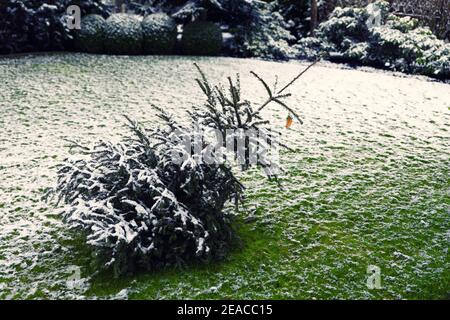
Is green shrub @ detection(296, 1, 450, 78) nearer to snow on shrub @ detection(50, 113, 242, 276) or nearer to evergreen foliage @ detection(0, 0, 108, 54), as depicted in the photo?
evergreen foliage @ detection(0, 0, 108, 54)

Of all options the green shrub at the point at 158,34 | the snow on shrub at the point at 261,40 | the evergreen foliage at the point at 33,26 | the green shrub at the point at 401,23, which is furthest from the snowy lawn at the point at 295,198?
the snow on shrub at the point at 261,40

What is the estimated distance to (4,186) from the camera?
4672 mm

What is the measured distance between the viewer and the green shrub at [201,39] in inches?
508

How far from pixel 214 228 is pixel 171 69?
311 inches

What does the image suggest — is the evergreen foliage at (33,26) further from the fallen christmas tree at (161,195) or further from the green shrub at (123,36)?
the fallen christmas tree at (161,195)

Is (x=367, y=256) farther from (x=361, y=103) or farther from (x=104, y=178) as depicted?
(x=361, y=103)

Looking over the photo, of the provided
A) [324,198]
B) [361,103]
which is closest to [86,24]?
[361,103]

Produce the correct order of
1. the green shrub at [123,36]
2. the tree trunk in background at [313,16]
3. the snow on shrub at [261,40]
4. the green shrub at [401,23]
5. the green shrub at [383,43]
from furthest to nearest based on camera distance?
the tree trunk in background at [313,16] < the snow on shrub at [261,40] < the green shrub at [401,23] < the green shrub at [123,36] < the green shrub at [383,43]

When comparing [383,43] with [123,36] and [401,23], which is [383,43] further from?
[123,36]

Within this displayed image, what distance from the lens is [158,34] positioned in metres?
12.7

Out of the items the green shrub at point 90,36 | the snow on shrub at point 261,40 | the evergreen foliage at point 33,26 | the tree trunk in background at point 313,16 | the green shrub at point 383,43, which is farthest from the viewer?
the tree trunk in background at point 313,16

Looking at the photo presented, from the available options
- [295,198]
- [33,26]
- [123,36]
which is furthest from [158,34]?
[295,198]

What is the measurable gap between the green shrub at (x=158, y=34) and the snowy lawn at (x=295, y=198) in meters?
3.59

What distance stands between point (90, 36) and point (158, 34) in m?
1.85
